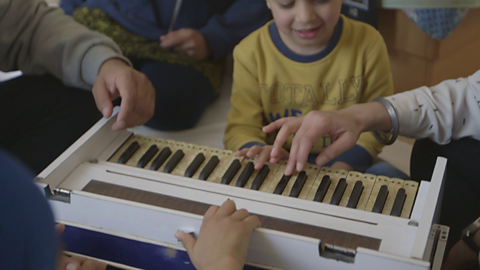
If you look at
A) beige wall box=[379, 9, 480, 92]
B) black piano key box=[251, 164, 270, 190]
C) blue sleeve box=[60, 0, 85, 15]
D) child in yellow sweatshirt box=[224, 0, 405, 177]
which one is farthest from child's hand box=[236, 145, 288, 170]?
blue sleeve box=[60, 0, 85, 15]

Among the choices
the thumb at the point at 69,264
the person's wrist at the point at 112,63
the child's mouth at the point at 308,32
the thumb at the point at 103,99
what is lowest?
the thumb at the point at 69,264

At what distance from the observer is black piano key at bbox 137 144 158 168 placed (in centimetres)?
111

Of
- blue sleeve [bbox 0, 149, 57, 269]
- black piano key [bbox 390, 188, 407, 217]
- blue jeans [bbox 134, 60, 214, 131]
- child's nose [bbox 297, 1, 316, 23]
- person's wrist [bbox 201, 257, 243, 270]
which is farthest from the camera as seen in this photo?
blue jeans [bbox 134, 60, 214, 131]

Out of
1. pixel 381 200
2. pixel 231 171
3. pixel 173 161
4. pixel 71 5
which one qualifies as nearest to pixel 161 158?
pixel 173 161

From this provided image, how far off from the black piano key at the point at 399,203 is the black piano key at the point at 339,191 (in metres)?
0.11

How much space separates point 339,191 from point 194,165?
1.08 feet

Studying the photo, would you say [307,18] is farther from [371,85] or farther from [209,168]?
[209,168]

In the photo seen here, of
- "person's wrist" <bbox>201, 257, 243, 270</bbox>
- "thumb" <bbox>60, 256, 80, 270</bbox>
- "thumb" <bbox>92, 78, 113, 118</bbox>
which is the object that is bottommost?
"thumb" <bbox>60, 256, 80, 270</bbox>

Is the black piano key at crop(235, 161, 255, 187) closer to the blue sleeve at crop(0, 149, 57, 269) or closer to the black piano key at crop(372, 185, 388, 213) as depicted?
the black piano key at crop(372, 185, 388, 213)

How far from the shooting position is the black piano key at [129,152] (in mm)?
1130

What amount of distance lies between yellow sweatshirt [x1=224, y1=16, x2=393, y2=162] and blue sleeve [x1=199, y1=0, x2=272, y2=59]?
0.43 metres

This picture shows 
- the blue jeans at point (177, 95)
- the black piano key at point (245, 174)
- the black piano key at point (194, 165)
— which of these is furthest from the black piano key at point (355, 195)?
the blue jeans at point (177, 95)

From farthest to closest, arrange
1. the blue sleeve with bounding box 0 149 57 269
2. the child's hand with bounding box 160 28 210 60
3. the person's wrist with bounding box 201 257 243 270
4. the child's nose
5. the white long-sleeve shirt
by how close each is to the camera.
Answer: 1. the child's hand with bounding box 160 28 210 60
2. the child's nose
3. the white long-sleeve shirt
4. the person's wrist with bounding box 201 257 243 270
5. the blue sleeve with bounding box 0 149 57 269

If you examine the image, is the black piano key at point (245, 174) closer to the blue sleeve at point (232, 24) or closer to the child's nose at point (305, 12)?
the child's nose at point (305, 12)
